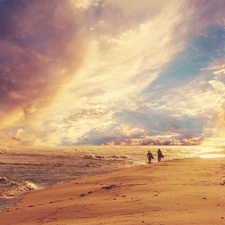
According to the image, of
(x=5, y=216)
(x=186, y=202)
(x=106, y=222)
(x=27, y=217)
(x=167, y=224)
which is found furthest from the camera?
(x=5, y=216)

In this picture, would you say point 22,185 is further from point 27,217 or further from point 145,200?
point 145,200

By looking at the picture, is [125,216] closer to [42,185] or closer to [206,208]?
[206,208]

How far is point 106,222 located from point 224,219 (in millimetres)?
3137

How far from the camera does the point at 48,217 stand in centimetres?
953

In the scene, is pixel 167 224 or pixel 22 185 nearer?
pixel 167 224

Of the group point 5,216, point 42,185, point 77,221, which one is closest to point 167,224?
point 77,221

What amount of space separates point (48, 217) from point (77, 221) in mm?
1827

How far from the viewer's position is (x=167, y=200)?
9.85 metres

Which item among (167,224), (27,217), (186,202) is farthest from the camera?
(27,217)

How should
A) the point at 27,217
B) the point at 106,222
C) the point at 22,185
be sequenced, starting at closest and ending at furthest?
the point at 106,222 < the point at 27,217 < the point at 22,185

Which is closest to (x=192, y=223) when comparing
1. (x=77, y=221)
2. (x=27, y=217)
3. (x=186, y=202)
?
(x=186, y=202)

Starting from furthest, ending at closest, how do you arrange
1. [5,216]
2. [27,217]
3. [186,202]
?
1. [5,216]
2. [27,217]
3. [186,202]

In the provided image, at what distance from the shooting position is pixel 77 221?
823 centimetres

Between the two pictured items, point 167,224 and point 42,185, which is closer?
point 167,224
